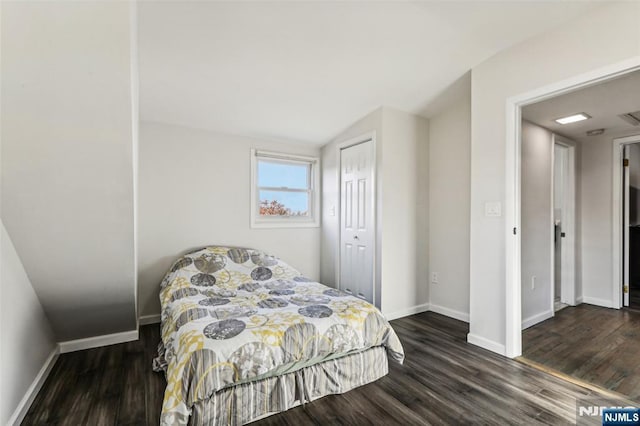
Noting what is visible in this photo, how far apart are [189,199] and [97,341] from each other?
5.24 feet

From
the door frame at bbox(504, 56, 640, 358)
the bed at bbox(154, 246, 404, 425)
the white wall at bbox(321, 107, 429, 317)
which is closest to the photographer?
the bed at bbox(154, 246, 404, 425)

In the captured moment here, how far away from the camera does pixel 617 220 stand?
373 centimetres

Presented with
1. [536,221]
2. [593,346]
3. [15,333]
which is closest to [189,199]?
[15,333]

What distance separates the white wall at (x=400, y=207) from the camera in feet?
11.1

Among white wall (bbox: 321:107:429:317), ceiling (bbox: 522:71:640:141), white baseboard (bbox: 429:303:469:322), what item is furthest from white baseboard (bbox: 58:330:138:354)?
ceiling (bbox: 522:71:640:141)

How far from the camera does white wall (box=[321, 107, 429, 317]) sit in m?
3.38

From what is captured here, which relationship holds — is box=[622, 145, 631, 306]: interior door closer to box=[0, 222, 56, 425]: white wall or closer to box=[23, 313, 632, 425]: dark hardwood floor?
box=[23, 313, 632, 425]: dark hardwood floor

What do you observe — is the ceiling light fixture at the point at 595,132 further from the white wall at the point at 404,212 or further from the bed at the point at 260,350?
the bed at the point at 260,350

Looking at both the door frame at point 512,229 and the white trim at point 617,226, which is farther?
the white trim at point 617,226

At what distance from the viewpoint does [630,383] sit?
83.5 inches

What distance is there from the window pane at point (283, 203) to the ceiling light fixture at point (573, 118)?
10.2 feet

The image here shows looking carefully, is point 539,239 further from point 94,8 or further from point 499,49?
point 94,8

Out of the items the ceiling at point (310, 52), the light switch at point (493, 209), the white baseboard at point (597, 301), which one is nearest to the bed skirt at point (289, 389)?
the light switch at point (493, 209)

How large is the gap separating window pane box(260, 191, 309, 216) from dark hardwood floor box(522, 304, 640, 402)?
294 centimetres
